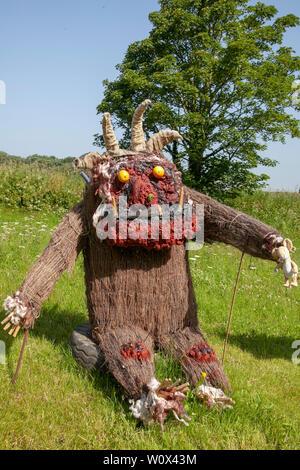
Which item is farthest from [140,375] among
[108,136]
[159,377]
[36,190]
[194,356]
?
[36,190]

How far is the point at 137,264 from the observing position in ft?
7.92

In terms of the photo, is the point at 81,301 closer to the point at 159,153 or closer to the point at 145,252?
the point at 145,252

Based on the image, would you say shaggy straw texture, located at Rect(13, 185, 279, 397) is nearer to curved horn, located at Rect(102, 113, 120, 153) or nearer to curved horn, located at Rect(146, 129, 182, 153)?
curved horn, located at Rect(102, 113, 120, 153)

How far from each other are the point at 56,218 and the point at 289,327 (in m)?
5.53

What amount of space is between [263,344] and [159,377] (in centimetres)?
152

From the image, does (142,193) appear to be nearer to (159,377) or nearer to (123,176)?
(123,176)

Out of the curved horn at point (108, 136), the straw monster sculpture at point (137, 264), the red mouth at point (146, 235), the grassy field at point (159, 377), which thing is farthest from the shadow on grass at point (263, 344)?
the curved horn at point (108, 136)

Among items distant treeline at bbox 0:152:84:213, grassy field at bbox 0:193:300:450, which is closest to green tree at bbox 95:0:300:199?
distant treeline at bbox 0:152:84:213

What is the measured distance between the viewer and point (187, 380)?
2.20 meters

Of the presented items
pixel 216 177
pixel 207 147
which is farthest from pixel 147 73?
pixel 216 177

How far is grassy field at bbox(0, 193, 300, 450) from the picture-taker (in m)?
1.92

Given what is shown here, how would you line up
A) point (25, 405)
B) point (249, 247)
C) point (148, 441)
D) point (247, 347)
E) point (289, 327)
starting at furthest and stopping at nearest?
point (289, 327), point (247, 347), point (249, 247), point (25, 405), point (148, 441)

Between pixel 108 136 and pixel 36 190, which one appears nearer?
pixel 108 136

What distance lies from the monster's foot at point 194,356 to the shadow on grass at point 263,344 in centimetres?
101
